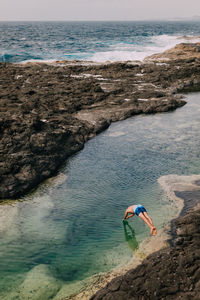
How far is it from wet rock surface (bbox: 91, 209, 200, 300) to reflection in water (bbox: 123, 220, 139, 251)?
1584 millimetres

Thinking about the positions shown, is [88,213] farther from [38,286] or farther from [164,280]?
[164,280]

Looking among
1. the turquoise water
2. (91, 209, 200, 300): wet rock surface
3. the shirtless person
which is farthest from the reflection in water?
(91, 209, 200, 300): wet rock surface

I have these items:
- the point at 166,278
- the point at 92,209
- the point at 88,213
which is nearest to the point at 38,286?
the point at 166,278

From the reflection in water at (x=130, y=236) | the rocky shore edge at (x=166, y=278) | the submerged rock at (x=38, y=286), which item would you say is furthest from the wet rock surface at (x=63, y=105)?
the rocky shore edge at (x=166, y=278)

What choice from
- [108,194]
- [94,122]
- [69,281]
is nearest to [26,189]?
[108,194]

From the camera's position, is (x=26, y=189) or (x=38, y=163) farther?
(x=38, y=163)

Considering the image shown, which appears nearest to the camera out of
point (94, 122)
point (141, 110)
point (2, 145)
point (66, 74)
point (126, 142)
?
point (2, 145)

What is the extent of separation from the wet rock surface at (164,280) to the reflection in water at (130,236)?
158 cm

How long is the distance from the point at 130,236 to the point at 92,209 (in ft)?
7.37

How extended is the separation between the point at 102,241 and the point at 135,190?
3737 mm

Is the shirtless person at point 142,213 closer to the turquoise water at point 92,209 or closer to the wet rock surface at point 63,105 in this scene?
the turquoise water at point 92,209

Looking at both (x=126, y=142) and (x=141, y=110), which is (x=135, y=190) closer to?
(x=126, y=142)

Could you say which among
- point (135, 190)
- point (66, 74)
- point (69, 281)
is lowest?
point (69, 281)

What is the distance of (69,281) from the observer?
8617mm
